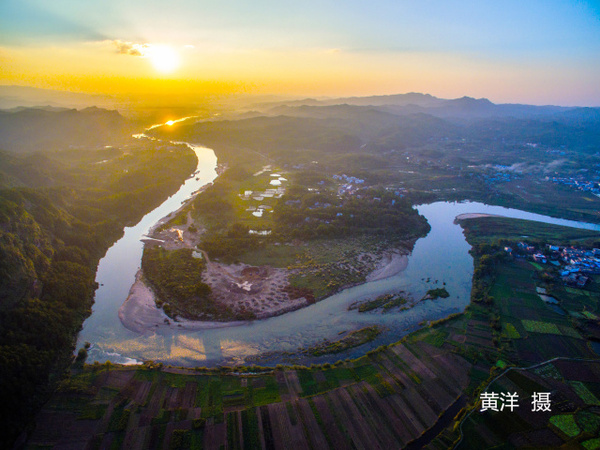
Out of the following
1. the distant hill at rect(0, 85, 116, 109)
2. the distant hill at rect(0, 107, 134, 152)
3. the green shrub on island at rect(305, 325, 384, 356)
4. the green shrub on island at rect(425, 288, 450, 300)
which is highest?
the distant hill at rect(0, 85, 116, 109)

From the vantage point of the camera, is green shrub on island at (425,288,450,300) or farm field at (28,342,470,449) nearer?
farm field at (28,342,470,449)

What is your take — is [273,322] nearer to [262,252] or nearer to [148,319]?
[148,319]

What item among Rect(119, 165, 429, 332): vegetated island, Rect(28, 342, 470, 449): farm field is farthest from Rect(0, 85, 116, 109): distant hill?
Rect(28, 342, 470, 449): farm field

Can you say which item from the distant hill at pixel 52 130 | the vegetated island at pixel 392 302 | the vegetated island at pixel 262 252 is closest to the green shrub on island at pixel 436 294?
the vegetated island at pixel 392 302

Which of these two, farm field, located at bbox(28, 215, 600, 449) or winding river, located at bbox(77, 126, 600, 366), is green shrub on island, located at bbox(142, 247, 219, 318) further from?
farm field, located at bbox(28, 215, 600, 449)

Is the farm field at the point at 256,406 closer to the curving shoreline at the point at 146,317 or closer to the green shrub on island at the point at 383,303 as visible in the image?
the curving shoreline at the point at 146,317

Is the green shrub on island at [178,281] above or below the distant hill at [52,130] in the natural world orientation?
below

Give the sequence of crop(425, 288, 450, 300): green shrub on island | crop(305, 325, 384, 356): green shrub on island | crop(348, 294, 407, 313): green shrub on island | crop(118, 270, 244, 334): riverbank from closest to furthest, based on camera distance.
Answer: crop(305, 325, 384, 356): green shrub on island
crop(118, 270, 244, 334): riverbank
crop(348, 294, 407, 313): green shrub on island
crop(425, 288, 450, 300): green shrub on island
